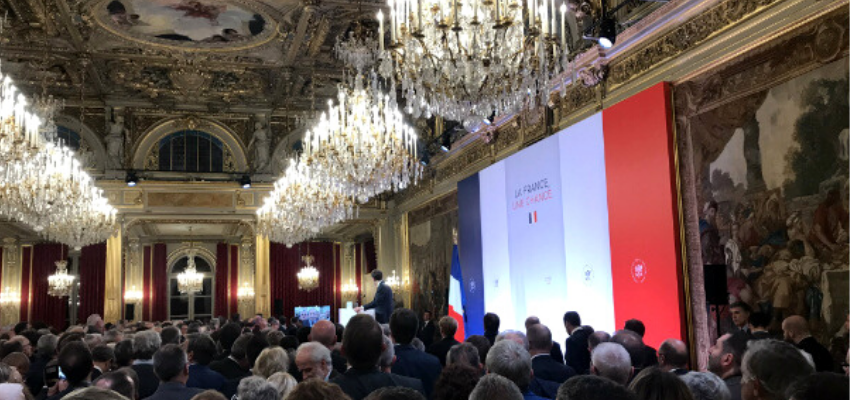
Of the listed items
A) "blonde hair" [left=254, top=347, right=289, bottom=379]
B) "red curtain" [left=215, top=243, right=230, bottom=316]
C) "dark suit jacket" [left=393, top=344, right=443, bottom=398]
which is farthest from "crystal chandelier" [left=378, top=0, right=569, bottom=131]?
"red curtain" [left=215, top=243, right=230, bottom=316]

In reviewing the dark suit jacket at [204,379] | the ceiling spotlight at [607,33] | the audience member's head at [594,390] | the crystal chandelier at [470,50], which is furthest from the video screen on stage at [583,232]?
the audience member's head at [594,390]

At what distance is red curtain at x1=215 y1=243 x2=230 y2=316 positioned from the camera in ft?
82.3

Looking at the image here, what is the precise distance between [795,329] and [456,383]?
4.23 m

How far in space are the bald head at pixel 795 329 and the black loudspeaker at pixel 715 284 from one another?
3.40ft

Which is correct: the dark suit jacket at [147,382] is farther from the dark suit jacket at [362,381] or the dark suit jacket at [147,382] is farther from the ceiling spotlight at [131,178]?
the ceiling spotlight at [131,178]

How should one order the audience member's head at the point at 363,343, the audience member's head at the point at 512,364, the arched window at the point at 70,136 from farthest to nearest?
1. the arched window at the point at 70,136
2. the audience member's head at the point at 363,343
3. the audience member's head at the point at 512,364

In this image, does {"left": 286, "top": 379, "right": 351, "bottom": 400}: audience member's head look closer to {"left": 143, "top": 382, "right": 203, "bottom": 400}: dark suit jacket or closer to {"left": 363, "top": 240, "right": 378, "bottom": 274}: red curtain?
{"left": 143, "top": 382, "right": 203, "bottom": 400}: dark suit jacket

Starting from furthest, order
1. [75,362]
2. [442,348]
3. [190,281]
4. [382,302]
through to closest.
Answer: [190,281] < [382,302] < [442,348] < [75,362]

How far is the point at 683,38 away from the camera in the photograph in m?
8.35

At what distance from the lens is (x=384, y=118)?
31.5 feet

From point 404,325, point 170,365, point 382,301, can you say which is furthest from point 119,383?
point 382,301

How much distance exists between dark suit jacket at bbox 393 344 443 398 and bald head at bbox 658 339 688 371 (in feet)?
5.10

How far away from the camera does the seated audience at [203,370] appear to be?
5188mm

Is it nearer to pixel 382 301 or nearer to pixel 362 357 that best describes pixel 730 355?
pixel 362 357
